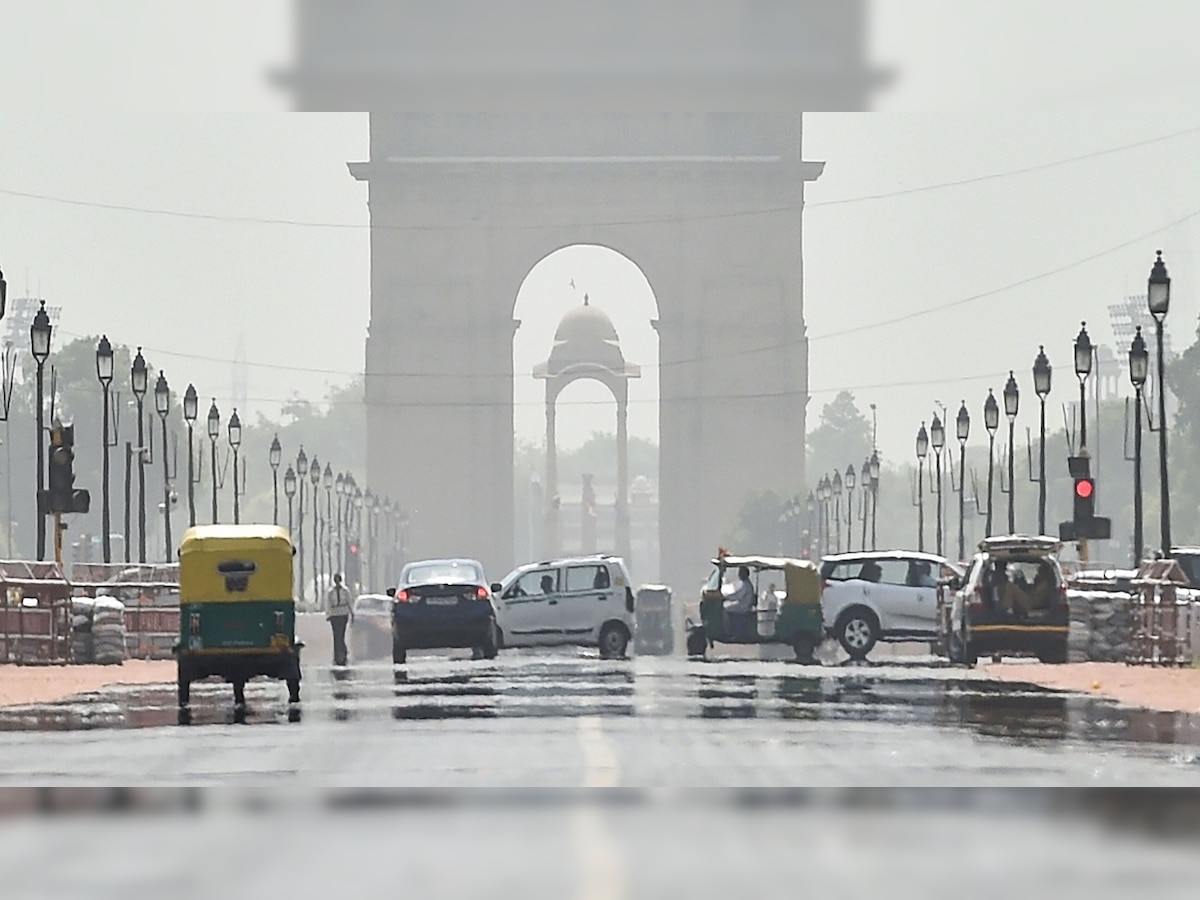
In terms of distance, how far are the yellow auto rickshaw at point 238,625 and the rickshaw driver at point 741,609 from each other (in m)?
15.3

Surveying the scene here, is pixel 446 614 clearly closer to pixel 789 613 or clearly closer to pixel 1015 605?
pixel 789 613

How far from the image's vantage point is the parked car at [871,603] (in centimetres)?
4256

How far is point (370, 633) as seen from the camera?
72.6 m

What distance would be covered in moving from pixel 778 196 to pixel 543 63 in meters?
102

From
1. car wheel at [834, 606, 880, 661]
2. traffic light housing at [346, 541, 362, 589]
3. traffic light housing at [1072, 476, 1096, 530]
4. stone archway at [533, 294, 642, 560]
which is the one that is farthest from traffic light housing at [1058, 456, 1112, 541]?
stone archway at [533, 294, 642, 560]

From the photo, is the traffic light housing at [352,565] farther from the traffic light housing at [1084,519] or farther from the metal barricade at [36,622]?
the metal barricade at [36,622]

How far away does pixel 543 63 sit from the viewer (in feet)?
59.2

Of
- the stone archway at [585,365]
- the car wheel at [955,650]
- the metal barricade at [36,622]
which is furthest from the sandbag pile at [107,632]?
the stone archway at [585,365]

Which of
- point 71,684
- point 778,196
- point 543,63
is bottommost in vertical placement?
point 71,684

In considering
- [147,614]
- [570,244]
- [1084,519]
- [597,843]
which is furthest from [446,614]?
[570,244]

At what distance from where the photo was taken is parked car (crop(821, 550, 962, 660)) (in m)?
42.6

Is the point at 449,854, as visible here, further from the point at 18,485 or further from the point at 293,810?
the point at 18,485

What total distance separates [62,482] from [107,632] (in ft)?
9.89

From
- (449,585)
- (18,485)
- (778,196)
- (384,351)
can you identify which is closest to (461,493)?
(384,351)
